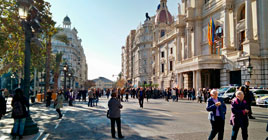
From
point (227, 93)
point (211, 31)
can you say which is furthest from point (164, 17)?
point (227, 93)

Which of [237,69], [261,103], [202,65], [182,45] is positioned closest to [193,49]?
[182,45]

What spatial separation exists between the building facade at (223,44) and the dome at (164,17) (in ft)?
72.2

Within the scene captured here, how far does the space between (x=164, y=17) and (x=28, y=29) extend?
6524cm

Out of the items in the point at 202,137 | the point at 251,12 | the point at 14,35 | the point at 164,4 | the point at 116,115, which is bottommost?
the point at 202,137

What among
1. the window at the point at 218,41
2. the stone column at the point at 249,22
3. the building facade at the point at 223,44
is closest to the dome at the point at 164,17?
the building facade at the point at 223,44

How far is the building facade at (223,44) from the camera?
25516 millimetres

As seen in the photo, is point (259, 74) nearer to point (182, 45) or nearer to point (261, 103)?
point (261, 103)

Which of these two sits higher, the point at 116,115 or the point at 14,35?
the point at 14,35

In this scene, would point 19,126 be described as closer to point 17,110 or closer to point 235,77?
point 17,110

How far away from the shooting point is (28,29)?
896 cm

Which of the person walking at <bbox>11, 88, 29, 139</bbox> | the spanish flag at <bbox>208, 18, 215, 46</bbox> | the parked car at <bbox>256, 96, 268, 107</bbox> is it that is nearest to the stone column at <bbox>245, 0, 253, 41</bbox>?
the spanish flag at <bbox>208, 18, 215, 46</bbox>

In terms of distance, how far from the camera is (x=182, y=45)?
4341 centimetres

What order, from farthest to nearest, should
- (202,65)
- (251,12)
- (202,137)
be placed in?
(202,65) < (251,12) < (202,137)

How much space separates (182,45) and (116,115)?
37.7m
